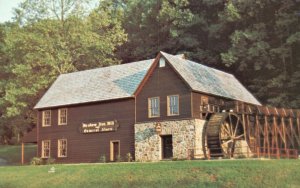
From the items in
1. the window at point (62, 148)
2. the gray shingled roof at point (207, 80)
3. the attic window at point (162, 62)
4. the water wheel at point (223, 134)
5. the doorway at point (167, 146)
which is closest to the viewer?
the water wheel at point (223, 134)

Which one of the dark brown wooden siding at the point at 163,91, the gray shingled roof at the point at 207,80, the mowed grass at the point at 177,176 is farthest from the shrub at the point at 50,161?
the gray shingled roof at the point at 207,80

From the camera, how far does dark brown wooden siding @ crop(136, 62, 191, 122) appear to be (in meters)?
35.5

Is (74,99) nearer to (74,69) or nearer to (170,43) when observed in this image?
(74,69)

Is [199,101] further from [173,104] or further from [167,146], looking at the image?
[167,146]

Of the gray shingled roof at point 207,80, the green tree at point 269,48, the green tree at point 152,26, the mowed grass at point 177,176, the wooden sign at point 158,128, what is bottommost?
the mowed grass at point 177,176

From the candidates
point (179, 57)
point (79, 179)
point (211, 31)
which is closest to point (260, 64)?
point (211, 31)

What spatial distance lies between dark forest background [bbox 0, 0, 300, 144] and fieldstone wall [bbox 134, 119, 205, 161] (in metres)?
14.1

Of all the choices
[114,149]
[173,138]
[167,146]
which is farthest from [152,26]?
[173,138]

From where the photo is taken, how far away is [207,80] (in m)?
38.7

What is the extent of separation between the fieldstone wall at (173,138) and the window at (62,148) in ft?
24.0

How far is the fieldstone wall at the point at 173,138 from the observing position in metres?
34.8

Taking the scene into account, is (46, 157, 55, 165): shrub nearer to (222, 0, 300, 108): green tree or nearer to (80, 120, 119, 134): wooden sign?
(80, 120, 119, 134): wooden sign

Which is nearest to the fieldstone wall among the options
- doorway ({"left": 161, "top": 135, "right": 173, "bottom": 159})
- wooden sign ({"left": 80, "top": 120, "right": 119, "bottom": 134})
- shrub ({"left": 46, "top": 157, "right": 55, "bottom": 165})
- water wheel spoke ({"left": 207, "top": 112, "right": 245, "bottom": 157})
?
doorway ({"left": 161, "top": 135, "right": 173, "bottom": 159})

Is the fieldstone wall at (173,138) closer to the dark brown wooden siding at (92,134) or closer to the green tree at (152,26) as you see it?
the dark brown wooden siding at (92,134)
